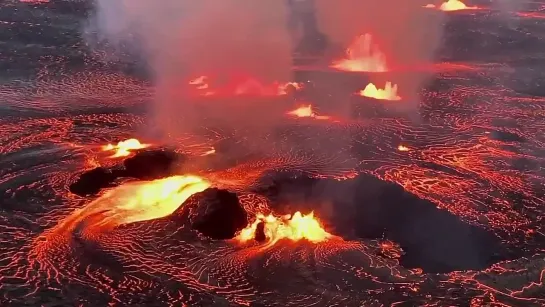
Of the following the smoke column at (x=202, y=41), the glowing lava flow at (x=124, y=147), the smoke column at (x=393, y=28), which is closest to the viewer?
the glowing lava flow at (x=124, y=147)

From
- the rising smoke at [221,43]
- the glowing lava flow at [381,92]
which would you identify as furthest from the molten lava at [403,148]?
the glowing lava flow at [381,92]

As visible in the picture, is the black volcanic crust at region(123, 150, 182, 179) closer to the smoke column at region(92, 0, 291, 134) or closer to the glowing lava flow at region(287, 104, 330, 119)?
the smoke column at region(92, 0, 291, 134)

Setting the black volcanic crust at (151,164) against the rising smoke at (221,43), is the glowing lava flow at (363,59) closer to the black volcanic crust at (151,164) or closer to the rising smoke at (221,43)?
the rising smoke at (221,43)

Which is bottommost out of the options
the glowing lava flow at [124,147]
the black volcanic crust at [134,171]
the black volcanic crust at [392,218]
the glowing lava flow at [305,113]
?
the black volcanic crust at [392,218]

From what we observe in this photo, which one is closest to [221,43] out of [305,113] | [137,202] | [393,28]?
[305,113]

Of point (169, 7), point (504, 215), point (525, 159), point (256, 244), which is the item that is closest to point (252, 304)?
point (256, 244)

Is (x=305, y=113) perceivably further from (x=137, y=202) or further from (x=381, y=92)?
(x=137, y=202)

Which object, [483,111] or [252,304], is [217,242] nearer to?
[252,304]
